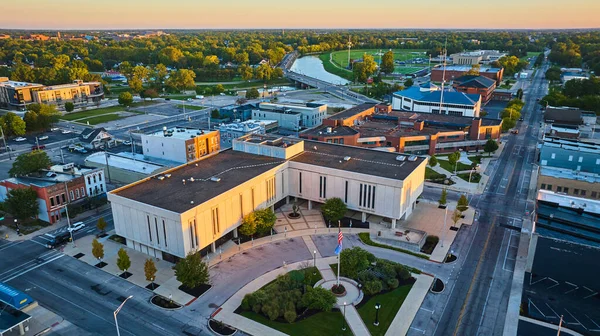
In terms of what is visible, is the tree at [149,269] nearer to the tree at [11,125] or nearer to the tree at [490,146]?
the tree at [490,146]

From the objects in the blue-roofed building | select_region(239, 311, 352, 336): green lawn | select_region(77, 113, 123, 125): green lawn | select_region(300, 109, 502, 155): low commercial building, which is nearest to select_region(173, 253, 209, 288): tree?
select_region(239, 311, 352, 336): green lawn

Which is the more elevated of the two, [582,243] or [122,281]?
[582,243]

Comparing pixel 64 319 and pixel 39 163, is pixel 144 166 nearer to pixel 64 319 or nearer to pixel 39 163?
pixel 39 163

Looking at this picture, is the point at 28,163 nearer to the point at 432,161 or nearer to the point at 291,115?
the point at 291,115

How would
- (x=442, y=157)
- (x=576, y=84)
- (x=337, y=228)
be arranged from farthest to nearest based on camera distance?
(x=576, y=84)
(x=442, y=157)
(x=337, y=228)

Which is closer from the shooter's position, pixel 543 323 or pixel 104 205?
pixel 543 323

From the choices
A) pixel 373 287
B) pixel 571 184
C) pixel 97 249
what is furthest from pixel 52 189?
pixel 571 184

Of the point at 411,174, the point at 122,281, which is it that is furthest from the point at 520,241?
the point at 122,281
